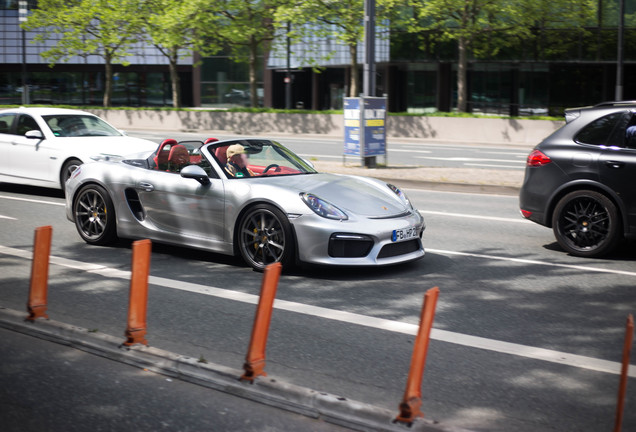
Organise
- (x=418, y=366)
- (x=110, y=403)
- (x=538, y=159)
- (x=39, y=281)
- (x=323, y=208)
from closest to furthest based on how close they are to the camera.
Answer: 1. (x=418, y=366)
2. (x=110, y=403)
3. (x=39, y=281)
4. (x=323, y=208)
5. (x=538, y=159)

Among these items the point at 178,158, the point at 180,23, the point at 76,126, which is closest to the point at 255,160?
the point at 178,158

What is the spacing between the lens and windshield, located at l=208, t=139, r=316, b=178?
8.18m

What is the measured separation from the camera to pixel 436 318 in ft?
20.1

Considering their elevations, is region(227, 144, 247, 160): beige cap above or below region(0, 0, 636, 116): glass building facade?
below

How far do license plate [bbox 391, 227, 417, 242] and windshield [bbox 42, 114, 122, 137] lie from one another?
26.5ft

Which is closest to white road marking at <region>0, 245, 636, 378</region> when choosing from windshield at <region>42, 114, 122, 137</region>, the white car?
the white car

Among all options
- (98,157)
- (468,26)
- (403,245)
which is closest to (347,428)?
(403,245)

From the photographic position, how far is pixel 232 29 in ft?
121

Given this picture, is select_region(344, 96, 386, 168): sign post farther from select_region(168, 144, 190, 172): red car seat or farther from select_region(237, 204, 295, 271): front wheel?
select_region(237, 204, 295, 271): front wheel

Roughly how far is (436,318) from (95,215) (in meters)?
4.59

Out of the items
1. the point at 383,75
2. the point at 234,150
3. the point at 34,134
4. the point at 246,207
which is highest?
the point at 383,75

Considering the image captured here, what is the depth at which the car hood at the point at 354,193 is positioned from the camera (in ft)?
24.8

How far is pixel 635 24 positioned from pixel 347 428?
125 feet

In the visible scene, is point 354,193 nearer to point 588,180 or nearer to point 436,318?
point 436,318
